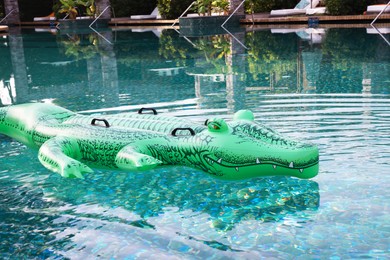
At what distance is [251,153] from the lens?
388 centimetres

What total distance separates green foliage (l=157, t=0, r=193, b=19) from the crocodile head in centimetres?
2446

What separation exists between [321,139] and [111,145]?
1982mm

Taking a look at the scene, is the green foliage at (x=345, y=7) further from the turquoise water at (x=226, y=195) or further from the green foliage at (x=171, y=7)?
the turquoise water at (x=226, y=195)

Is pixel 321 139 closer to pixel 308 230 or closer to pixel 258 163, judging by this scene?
pixel 258 163

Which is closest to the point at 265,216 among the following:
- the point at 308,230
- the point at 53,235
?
the point at 308,230

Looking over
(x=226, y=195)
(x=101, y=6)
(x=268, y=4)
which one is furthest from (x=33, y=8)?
(x=226, y=195)

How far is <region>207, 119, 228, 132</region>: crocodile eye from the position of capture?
403 cm

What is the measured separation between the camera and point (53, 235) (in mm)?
3555

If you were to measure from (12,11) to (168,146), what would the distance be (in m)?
34.9

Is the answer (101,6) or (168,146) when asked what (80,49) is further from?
(101,6)

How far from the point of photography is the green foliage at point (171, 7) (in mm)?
27859

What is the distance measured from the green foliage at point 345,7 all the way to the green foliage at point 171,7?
27.0ft

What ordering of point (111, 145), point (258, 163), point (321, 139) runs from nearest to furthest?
point (258, 163)
point (111, 145)
point (321, 139)

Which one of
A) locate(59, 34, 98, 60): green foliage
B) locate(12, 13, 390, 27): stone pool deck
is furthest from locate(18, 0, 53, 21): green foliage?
locate(59, 34, 98, 60): green foliage
